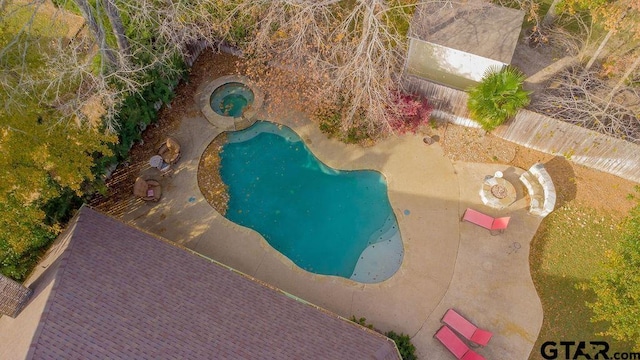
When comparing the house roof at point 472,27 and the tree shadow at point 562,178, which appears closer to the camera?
the house roof at point 472,27

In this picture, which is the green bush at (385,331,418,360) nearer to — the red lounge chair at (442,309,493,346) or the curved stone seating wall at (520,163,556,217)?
the red lounge chair at (442,309,493,346)

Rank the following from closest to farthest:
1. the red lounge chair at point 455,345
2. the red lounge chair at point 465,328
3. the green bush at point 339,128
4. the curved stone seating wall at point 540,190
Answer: the red lounge chair at point 455,345, the red lounge chair at point 465,328, the curved stone seating wall at point 540,190, the green bush at point 339,128

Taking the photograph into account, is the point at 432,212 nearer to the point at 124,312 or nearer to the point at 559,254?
the point at 559,254

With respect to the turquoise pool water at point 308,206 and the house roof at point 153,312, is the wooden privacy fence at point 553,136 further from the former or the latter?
the house roof at point 153,312

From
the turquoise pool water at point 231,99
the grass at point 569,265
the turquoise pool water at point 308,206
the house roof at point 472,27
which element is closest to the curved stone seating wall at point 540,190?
the grass at point 569,265

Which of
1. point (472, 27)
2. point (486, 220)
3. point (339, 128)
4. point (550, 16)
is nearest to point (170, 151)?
point (339, 128)

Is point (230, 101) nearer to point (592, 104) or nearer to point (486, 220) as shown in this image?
point (486, 220)

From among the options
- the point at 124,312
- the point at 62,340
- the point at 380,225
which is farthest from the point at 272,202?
the point at 62,340
